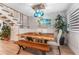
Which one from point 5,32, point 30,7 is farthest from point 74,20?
point 5,32

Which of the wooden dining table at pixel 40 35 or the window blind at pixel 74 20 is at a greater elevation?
the window blind at pixel 74 20

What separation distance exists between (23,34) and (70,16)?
2.59 feet

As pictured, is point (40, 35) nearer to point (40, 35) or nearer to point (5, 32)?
point (40, 35)

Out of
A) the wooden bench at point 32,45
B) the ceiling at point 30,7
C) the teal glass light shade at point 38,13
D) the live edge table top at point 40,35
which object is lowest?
the wooden bench at point 32,45

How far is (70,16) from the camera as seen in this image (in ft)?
6.39

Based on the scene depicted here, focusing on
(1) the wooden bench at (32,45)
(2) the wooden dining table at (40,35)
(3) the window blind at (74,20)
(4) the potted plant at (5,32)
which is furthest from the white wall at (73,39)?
(4) the potted plant at (5,32)

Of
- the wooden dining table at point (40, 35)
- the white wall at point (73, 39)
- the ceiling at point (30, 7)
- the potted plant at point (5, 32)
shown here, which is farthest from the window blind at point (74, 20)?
the potted plant at point (5, 32)

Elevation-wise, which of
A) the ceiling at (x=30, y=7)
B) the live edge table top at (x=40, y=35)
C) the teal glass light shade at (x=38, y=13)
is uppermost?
the ceiling at (x=30, y=7)

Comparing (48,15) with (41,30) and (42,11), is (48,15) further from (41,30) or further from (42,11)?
(41,30)

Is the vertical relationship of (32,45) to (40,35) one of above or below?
below

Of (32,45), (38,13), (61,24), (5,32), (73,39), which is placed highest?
(38,13)

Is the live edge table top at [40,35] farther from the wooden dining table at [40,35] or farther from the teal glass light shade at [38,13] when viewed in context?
the teal glass light shade at [38,13]

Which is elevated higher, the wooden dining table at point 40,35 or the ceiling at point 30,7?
the ceiling at point 30,7

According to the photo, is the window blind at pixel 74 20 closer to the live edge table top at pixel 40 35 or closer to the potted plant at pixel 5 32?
the live edge table top at pixel 40 35
